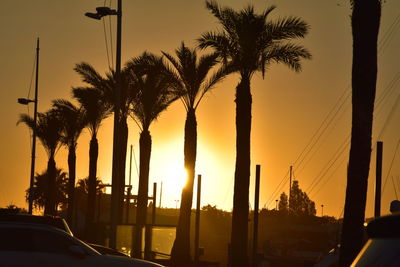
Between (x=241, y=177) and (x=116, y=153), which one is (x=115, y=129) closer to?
(x=116, y=153)

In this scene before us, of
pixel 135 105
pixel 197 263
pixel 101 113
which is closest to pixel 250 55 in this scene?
pixel 197 263

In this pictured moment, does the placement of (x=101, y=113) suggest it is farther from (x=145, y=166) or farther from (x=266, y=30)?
(x=266, y=30)

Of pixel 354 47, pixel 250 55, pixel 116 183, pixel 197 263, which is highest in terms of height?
pixel 250 55

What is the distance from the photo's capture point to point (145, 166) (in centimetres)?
5231

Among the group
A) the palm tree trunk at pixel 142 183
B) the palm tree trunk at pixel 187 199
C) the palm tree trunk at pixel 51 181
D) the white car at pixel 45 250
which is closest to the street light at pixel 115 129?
the palm tree trunk at pixel 187 199

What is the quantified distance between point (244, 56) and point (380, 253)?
33.6 metres

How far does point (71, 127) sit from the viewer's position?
228ft

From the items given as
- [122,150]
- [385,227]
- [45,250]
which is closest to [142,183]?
[122,150]

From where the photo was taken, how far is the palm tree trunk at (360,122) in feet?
73.5

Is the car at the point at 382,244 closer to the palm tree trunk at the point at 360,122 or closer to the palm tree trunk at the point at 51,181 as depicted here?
the palm tree trunk at the point at 360,122

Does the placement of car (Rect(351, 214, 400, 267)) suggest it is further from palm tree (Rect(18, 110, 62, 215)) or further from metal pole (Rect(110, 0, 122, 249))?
palm tree (Rect(18, 110, 62, 215))

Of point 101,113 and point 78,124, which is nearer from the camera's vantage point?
point 101,113

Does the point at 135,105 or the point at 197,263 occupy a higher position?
the point at 135,105

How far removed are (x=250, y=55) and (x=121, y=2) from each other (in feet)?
19.2
